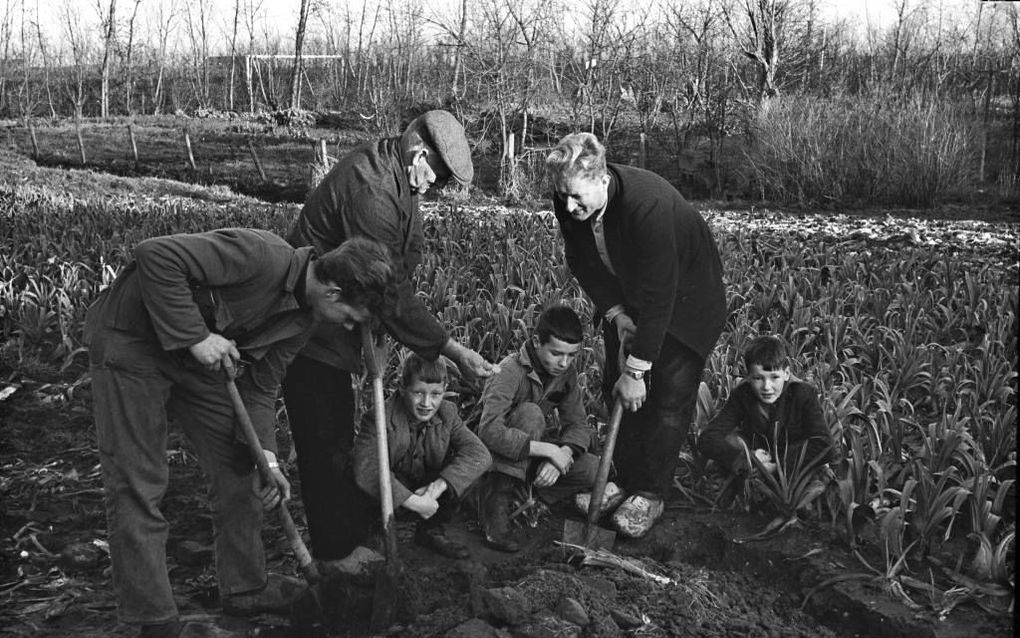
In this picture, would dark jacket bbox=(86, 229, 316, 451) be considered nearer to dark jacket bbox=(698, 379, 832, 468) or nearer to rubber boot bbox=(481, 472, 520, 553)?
rubber boot bbox=(481, 472, 520, 553)

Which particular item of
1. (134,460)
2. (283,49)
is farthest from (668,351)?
(283,49)

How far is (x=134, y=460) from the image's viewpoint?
2.49 metres

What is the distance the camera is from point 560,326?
130 inches

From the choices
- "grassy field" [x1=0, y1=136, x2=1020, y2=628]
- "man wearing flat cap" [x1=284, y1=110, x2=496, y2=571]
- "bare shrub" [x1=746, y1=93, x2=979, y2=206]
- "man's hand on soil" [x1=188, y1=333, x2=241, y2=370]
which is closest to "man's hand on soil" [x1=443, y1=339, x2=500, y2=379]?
"man wearing flat cap" [x1=284, y1=110, x2=496, y2=571]

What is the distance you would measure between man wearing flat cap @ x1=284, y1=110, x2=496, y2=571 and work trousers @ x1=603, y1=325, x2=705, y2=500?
779 millimetres

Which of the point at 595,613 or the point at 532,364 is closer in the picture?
the point at 595,613

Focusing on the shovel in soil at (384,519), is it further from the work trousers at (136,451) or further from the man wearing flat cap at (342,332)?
the work trousers at (136,451)

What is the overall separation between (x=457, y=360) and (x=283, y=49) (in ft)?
153

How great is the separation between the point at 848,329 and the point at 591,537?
7.57ft

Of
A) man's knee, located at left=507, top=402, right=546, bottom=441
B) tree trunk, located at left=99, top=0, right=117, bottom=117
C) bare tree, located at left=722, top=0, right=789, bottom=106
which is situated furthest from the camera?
tree trunk, located at left=99, top=0, right=117, bottom=117

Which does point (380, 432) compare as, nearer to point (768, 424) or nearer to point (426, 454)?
point (426, 454)

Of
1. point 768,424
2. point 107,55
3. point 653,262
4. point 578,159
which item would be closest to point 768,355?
point 768,424

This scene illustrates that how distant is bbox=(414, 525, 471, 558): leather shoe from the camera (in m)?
3.20

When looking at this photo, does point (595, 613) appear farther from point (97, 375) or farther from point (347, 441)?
point (97, 375)
